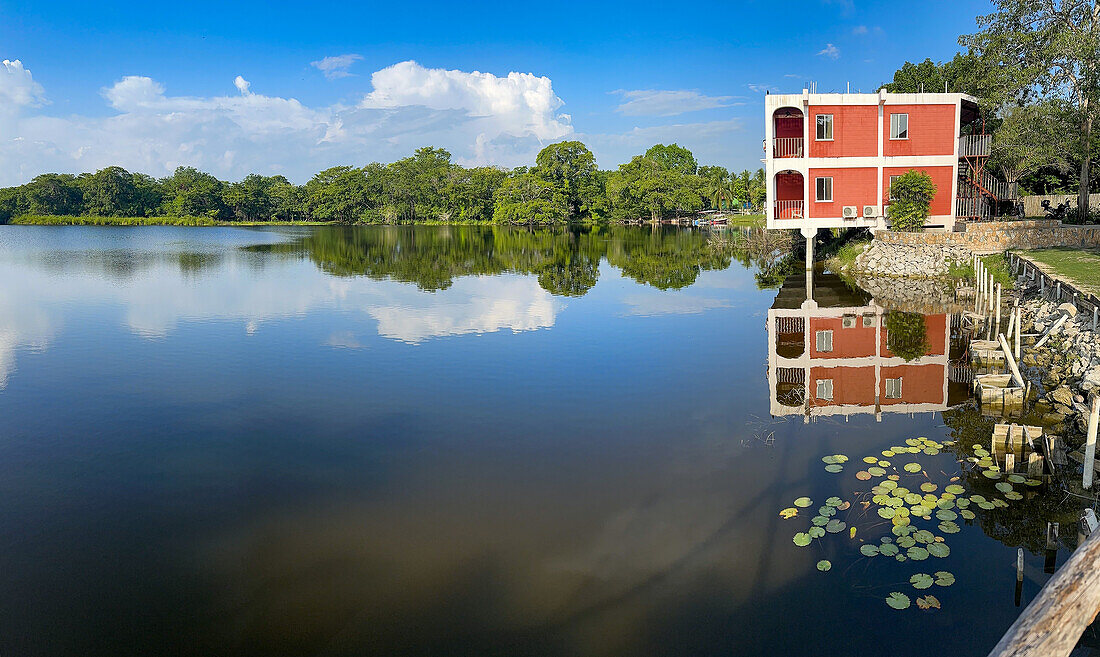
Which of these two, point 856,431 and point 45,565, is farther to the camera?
point 856,431

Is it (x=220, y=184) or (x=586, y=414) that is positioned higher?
(x=220, y=184)

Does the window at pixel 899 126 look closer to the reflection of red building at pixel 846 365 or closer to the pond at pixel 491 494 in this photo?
the reflection of red building at pixel 846 365

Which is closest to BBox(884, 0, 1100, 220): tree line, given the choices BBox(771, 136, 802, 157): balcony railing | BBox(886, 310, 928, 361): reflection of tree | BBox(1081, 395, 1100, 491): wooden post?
BBox(771, 136, 802, 157): balcony railing

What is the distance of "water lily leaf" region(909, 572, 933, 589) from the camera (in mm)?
8258

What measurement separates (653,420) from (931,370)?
761 cm

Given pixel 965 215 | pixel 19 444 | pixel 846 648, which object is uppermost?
pixel 965 215

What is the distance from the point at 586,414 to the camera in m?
14.3

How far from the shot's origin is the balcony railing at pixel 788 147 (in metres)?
33.3

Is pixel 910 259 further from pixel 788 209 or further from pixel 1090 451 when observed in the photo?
pixel 1090 451

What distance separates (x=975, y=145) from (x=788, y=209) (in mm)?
8812

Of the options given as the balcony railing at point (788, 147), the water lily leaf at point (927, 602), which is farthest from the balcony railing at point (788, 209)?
the water lily leaf at point (927, 602)

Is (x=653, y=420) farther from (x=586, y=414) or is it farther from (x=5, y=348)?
(x=5, y=348)

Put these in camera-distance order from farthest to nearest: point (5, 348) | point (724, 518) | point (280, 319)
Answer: point (280, 319), point (5, 348), point (724, 518)

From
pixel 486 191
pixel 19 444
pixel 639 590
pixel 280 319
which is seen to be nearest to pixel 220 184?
pixel 486 191
